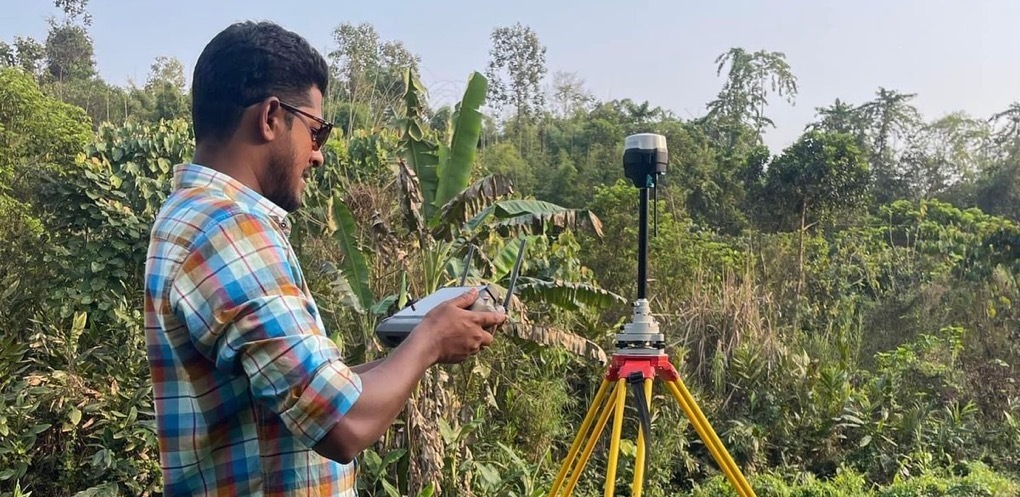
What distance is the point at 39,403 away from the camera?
3531mm

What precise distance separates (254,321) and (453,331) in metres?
0.25

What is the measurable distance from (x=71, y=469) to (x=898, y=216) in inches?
362

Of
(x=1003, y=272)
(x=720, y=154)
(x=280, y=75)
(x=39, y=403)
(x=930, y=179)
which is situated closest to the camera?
(x=280, y=75)

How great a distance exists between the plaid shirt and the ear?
0.25 feet

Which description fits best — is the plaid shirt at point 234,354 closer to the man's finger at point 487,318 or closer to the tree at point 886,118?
the man's finger at point 487,318

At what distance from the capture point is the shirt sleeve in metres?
0.82

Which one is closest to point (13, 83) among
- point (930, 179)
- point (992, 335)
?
point (992, 335)

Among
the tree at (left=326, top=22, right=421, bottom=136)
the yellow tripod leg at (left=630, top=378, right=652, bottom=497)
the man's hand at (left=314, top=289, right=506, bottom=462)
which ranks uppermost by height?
the tree at (left=326, top=22, right=421, bottom=136)

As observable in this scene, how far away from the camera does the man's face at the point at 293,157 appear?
1.01 metres

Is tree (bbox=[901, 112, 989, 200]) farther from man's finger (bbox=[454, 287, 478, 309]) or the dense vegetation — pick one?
man's finger (bbox=[454, 287, 478, 309])

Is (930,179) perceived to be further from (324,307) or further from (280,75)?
(280,75)

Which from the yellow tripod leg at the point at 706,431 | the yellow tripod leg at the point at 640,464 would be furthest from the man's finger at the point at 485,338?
the yellow tripod leg at the point at 706,431

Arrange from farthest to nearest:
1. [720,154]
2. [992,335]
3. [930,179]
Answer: [930,179], [720,154], [992,335]

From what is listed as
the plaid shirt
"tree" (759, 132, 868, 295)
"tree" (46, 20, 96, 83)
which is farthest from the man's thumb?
"tree" (46, 20, 96, 83)
